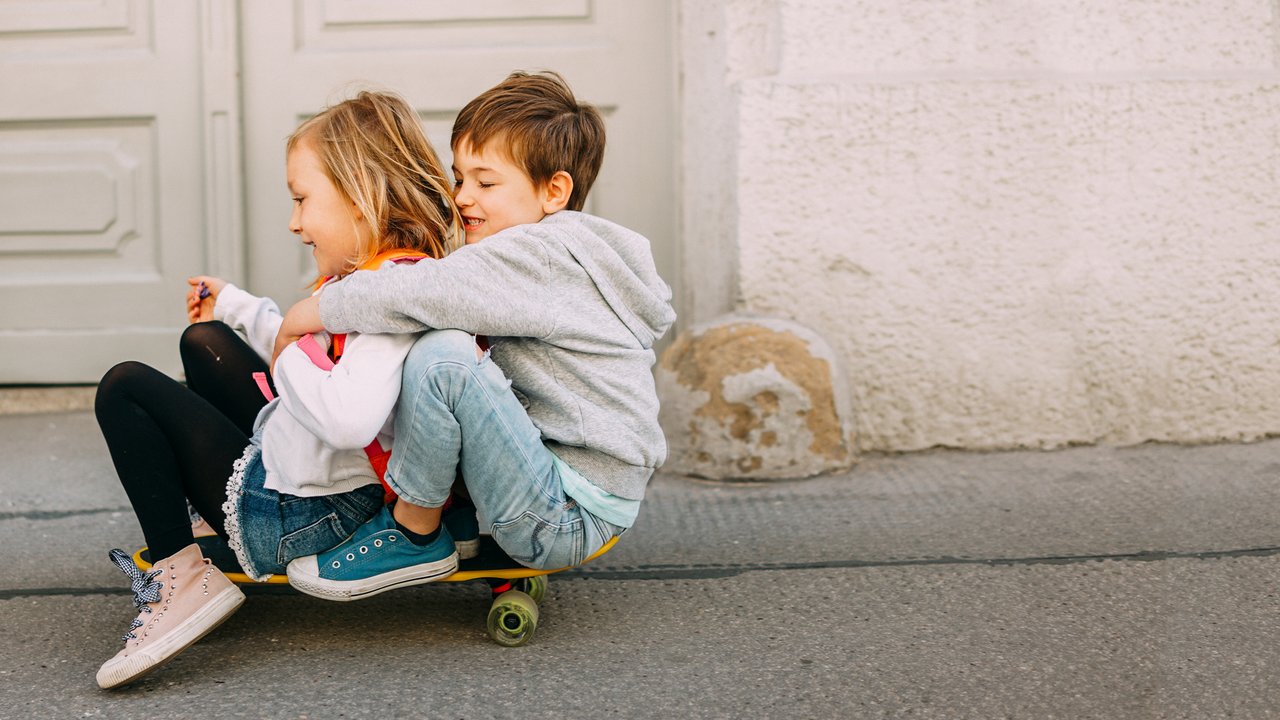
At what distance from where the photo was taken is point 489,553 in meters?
Result: 2.08

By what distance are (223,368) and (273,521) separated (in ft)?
1.21

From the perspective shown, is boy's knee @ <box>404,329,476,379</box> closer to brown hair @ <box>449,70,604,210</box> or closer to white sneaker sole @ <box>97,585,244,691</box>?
brown hair @ <box>449,70,604,210</box>

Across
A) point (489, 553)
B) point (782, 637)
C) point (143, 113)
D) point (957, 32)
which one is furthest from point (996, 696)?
point (143, 113)

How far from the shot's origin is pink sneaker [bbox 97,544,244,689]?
5.90 feet

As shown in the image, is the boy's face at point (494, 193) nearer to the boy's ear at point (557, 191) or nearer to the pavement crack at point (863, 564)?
the boy's ear at point (557, 191)

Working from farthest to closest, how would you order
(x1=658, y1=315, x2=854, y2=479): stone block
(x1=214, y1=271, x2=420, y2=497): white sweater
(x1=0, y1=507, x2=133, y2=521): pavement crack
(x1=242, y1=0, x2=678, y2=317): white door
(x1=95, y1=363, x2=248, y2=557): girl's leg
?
(x1=242, y1=0, x2=678, y2=317): white door, (x1=658, y1=315, x2=854, y2=479): stone block, (x1=0, y1=507, x2=133, y2=521): pavement crack, (x1=95, y1=363, x2=248, y2=557): girl's leg, (x1=214, y1=271, x2=420, y2=497): white sweater

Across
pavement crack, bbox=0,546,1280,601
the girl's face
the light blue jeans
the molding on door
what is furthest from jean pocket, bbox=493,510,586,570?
the molding on door

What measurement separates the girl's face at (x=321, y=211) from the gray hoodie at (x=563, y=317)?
159 mm

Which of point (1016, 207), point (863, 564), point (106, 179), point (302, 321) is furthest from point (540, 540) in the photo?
point (106, 179)

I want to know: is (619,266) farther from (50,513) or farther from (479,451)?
(50,513)

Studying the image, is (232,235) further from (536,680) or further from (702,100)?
(536,680)

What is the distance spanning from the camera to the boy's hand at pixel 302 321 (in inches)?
75.9

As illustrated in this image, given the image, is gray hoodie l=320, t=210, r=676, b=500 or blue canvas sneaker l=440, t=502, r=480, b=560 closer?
gray hoodie l=320, t=210, r=676, b=500

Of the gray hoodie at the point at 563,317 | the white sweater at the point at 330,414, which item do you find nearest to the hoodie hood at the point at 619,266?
the gray hoodie at the point at 563,317
